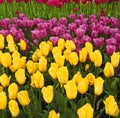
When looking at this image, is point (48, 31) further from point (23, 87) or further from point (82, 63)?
point (23, 87)

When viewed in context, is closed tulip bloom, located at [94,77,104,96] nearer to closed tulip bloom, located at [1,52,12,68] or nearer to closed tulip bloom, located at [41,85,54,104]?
closed tulip bloom, located at [41,85,54,104]

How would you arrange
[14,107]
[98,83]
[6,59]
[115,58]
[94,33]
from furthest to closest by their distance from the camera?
[94,33] < [6,59] < [115,58] < [98,83] < [14,107]

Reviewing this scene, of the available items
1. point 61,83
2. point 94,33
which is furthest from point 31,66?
point 94,33

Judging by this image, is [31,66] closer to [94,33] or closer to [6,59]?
[6,59]

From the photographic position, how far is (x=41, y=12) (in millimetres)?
7879

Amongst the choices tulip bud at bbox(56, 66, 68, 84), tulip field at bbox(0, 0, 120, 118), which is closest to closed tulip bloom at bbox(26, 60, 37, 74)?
tulip field at bbox(0, 0, 120, 118)

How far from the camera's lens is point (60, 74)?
348 centimetres

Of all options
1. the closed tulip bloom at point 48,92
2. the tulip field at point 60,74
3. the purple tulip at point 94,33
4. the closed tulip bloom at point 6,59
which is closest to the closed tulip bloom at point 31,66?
the tulip field at point 60,74

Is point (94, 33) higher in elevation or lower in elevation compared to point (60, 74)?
lower

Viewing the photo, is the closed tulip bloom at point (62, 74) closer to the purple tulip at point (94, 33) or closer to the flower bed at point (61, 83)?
the flower bed at point (61, 83)

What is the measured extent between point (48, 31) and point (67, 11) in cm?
214

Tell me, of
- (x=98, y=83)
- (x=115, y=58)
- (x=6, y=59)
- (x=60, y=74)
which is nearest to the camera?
(x=98, y=83)

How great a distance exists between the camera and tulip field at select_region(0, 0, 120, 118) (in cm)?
328

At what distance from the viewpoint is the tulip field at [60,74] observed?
→ 129 inches
